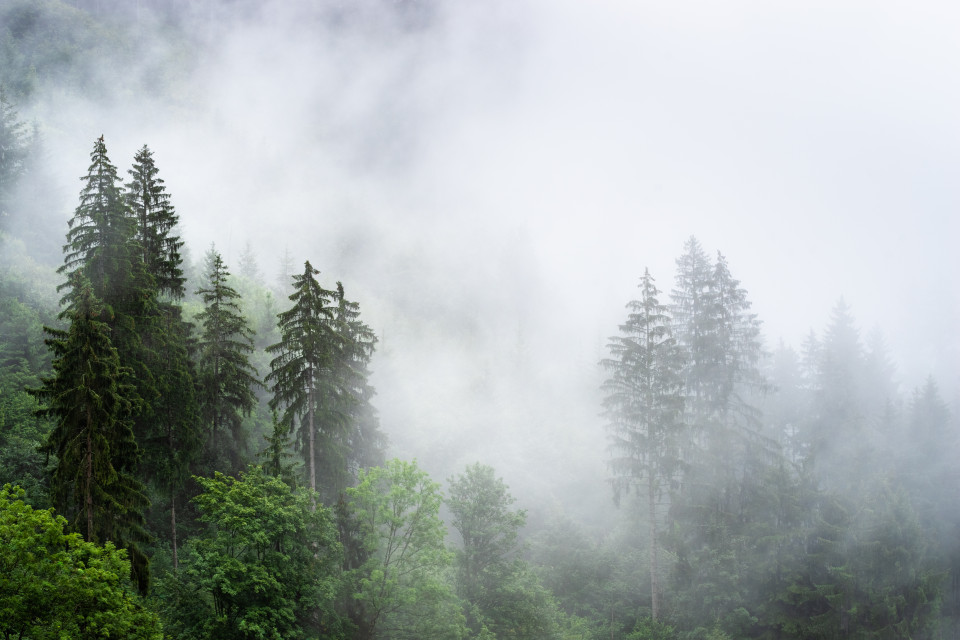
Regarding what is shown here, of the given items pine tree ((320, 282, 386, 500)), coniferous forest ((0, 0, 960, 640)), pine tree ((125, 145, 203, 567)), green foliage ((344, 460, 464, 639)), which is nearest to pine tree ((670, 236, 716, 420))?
coniferous forest ((0, 0, 960, 640))

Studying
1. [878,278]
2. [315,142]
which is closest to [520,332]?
[315,142]

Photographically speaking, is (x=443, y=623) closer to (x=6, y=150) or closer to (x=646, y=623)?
(x=646, y=623)

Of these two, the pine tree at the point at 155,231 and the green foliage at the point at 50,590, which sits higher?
the pine tree at the point at 155,231

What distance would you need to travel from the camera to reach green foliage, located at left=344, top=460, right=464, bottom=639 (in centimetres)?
1875

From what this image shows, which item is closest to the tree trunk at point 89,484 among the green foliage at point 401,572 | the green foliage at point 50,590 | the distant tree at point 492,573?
the green foliage at point 50,590

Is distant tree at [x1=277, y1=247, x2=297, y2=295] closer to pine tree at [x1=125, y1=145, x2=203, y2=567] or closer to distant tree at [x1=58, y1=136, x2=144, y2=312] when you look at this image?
pine tree at [x1=125, y1=145, x2=203, y2=567]

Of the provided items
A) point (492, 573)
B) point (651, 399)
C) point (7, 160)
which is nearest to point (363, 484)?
point (492, 573)

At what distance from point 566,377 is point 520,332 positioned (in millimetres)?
9304

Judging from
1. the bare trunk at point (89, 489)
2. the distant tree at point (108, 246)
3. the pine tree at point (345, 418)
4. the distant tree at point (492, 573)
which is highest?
the distant tree at point (108, 246)

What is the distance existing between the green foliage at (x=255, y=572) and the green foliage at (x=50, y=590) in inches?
140

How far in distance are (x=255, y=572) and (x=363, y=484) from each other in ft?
18.5

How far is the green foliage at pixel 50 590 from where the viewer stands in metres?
9.16

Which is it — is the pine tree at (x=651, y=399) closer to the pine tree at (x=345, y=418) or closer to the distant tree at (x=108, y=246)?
the pine tree at (x=345, y=418)

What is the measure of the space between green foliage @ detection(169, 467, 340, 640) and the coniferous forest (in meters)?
0.09
